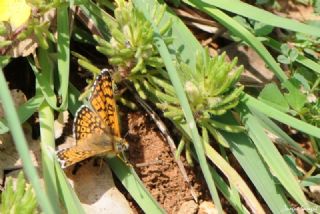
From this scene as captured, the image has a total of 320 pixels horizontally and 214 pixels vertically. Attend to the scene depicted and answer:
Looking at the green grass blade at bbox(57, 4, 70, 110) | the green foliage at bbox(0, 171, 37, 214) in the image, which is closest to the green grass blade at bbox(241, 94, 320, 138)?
the green grass blade at bbox(57, 4, 70, 110)

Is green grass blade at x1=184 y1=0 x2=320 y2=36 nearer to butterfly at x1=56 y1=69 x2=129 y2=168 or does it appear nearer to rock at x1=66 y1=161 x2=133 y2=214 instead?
butterfly at x1=56 y1=69 x2=129 y2=168

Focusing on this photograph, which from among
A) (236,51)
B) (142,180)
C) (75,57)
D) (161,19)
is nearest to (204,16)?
→ (236,51)

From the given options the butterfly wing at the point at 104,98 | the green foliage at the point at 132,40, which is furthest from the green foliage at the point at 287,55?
the butterfly wing at the point at 104,98

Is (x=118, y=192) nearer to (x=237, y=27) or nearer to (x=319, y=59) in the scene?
(x=237, y=27)

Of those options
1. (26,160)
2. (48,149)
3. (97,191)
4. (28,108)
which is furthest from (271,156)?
(26,160)

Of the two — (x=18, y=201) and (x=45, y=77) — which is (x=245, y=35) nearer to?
(x=45, y=77)

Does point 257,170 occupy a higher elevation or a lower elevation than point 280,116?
lower
